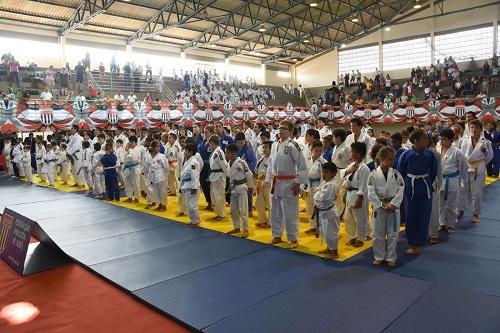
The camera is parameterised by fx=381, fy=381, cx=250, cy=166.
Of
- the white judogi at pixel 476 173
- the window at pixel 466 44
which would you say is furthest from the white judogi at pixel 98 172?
the window at pixel 466 44

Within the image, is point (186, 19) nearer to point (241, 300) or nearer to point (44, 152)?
point (44, 152)

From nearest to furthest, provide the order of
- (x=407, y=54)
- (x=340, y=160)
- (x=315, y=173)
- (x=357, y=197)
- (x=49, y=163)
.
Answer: (x=357, y=197)
(x=315, y=173)
(x=340, y=160)
(x=49, y=163)
(x=407, y=54)

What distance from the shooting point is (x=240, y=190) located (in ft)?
19.6

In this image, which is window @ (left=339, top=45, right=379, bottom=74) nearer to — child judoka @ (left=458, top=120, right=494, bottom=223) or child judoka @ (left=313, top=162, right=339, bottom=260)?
child judoka @ (left=458, top=120, right=494, bottom=223)

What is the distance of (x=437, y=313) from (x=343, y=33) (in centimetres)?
2882

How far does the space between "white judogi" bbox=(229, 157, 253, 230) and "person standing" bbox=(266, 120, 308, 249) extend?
75 centimetres

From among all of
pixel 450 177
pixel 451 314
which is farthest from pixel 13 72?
pixel 451 314

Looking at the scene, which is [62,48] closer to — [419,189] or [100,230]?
[100,230]

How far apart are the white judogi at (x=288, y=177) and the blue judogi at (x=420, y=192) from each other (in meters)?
1.37

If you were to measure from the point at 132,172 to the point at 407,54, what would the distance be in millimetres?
24052

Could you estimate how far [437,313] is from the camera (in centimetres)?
321

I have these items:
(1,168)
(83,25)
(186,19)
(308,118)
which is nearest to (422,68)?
(308,118)

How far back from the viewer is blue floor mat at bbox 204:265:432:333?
10.2 feet

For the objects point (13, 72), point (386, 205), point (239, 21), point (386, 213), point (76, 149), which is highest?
point (239, 21)
